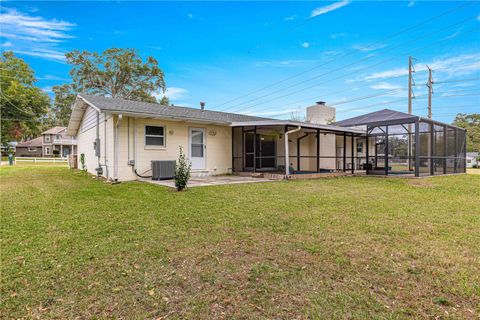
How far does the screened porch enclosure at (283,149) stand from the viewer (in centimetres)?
1281

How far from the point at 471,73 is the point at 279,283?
3017cm

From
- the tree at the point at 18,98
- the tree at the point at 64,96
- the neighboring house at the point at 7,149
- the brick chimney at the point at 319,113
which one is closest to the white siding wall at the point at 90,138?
the brick chimney at the point at 319,113

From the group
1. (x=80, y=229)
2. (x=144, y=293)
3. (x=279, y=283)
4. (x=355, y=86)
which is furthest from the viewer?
(x=355, y=86)

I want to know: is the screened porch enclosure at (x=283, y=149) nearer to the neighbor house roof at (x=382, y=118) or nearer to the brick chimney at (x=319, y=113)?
the neighbor house roof at (x=382, y=118)

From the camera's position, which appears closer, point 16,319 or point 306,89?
point 16,319

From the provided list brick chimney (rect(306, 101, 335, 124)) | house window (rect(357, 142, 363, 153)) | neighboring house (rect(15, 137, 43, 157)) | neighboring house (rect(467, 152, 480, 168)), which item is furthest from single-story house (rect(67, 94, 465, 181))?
neighboring house (rect(15, 137, 43, 157))

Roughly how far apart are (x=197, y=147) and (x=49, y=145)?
45.5 metres

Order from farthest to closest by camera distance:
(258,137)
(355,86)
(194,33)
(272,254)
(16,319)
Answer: (355,86) < (194,33) < (258,137) < (272,254) < (16,319)

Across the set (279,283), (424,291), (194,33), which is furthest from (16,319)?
(194,33)

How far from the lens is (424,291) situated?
2.16 m

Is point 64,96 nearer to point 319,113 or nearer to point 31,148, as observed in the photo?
point 31,148

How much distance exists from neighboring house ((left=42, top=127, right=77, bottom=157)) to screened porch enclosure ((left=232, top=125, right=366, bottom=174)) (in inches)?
1540

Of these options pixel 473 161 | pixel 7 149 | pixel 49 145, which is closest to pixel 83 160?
pixel 7 149

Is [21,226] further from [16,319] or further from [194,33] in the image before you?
[194,33]
